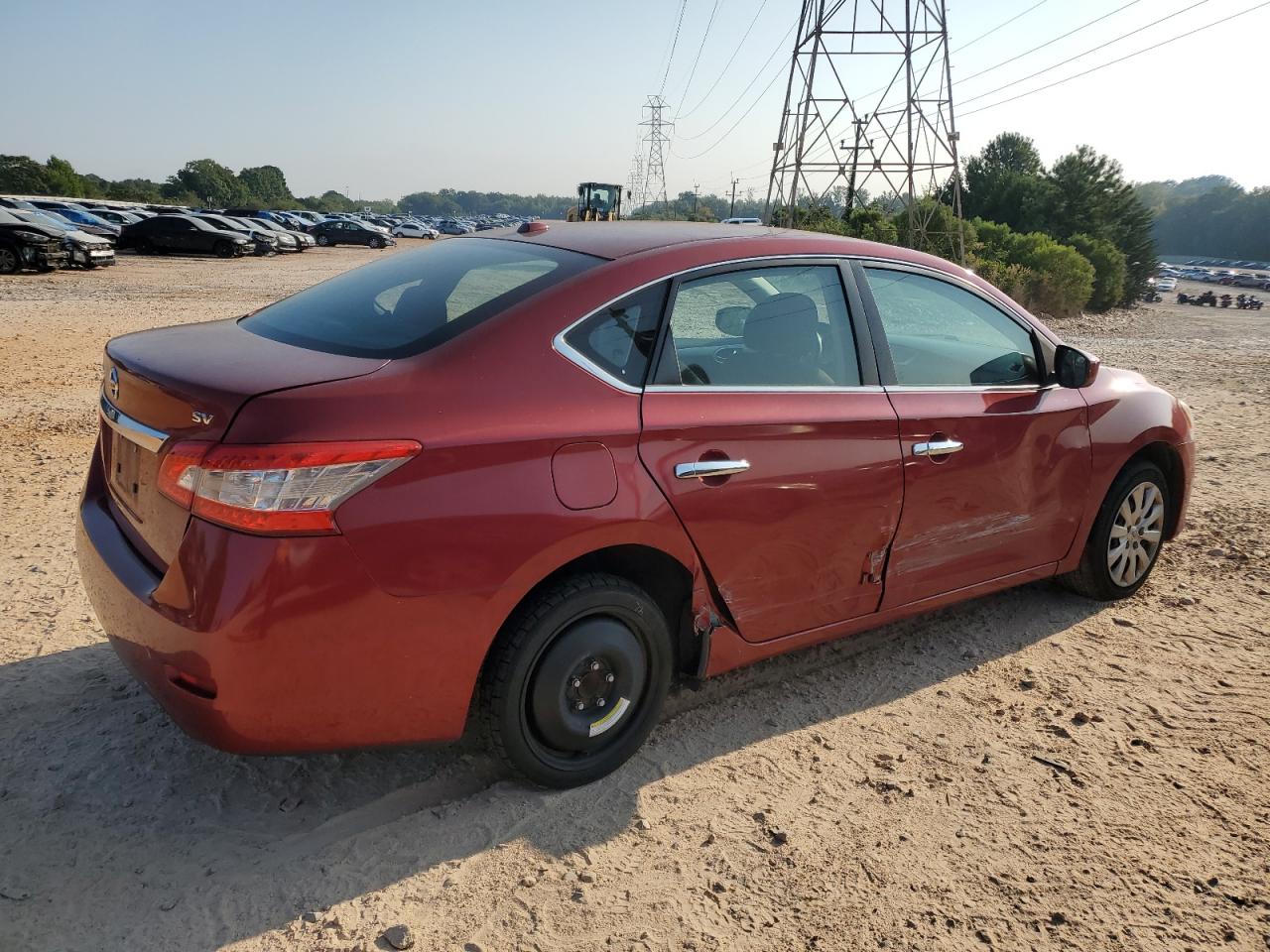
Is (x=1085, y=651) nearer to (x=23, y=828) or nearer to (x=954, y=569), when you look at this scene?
(x=954, y=569)

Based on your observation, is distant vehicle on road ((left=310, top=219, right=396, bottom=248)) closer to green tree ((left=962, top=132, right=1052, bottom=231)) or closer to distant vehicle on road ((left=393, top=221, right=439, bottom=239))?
distant vehicle on road ((left=393, top=221, right=439, bottom=239))

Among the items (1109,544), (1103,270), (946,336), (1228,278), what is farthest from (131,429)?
(1228,278)

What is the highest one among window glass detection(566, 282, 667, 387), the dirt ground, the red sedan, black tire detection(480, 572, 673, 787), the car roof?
the car roof

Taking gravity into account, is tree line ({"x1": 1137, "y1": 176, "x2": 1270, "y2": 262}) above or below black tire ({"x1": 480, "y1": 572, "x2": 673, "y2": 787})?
above

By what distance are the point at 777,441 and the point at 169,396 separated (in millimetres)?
1836

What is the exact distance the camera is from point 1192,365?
14359 mm

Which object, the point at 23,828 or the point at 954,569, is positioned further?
the point at 954,569

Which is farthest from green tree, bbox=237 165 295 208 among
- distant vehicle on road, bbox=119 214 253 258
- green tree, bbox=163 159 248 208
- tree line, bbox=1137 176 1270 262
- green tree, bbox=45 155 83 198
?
tree line, bbox=1137 176 1270 262

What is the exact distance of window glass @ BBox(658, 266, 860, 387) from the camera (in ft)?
10.3

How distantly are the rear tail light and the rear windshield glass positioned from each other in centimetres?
46

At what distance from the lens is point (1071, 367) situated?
4.12 meters

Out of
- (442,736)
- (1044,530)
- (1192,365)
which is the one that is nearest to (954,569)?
(1044,530)

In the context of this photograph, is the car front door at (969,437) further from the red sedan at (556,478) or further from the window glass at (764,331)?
the window glass at (764,331)

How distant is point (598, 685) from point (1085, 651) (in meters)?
2.44
